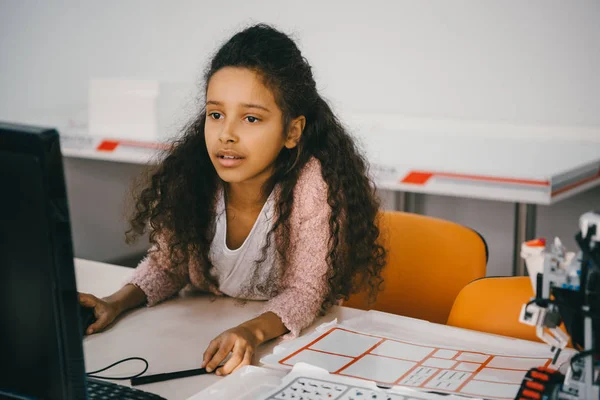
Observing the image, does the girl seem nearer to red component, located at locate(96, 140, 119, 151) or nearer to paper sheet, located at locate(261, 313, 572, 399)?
paper sheet, located at locate(261, 313, 572, 399)

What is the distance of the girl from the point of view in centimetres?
132

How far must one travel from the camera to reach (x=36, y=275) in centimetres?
69

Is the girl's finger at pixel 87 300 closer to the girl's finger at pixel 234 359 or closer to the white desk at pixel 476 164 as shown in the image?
the girl's finger at pixel 234 359

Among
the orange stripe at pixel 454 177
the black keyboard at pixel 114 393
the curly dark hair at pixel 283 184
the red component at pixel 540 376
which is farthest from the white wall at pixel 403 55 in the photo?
the red component at pixel 540 376

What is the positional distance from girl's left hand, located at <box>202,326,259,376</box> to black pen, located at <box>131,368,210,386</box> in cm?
2

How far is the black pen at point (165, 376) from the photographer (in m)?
1.01

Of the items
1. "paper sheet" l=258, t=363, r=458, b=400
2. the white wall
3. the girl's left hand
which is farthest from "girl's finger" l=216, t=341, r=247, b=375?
the white wall

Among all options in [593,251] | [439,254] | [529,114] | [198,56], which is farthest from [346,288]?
[198,56]

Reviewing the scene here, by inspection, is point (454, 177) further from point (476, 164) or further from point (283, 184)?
point (283, 184)

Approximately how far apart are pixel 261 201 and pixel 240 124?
0.62ft

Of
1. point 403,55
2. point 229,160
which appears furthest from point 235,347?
point 403,55

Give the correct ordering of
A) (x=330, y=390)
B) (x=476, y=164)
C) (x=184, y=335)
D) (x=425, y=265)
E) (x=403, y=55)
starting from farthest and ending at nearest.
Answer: (x=403, y=55) → (x=476, y=164) → (x=425, y=265) → (x=184, y=335) → (x=330, y=390)

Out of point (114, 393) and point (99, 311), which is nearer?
point (114, 393)

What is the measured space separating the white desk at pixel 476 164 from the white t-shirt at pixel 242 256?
0.76 m
